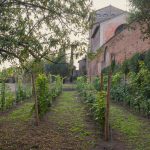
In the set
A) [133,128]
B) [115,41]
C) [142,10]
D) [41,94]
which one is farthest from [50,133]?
[115,41]

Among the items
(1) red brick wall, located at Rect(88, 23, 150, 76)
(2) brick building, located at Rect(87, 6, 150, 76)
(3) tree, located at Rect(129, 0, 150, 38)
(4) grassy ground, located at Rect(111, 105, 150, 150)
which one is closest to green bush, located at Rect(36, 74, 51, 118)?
(2) brick building, located at Rect(87, 6, 150, 76)

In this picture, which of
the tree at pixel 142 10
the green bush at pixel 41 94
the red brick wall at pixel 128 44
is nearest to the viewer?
the green bush at pixel 41 94

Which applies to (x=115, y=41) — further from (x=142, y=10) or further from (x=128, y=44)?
(x=142, y=10)

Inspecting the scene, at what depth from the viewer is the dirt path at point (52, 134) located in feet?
27.9

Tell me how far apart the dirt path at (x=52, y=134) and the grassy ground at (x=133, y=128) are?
0.43 metres

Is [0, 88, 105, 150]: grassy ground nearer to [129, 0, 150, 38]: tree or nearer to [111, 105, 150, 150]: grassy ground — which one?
[111, 105, 150, 150]: grassy ground

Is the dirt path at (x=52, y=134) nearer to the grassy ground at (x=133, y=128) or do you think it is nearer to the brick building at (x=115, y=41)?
the grassy ground at (x=133, y=128)

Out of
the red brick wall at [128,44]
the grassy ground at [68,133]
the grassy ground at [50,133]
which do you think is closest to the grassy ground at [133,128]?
the grassy ground at [68,133]

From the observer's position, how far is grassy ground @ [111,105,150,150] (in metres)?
8.88

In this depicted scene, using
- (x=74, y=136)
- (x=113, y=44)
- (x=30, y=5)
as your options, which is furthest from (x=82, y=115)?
(x=113, y=44)

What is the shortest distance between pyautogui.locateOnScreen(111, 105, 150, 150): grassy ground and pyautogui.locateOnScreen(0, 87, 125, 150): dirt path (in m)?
0.43

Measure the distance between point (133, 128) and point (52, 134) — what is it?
266cm

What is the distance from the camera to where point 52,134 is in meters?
9.84

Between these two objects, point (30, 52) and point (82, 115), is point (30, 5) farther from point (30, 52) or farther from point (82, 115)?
point (82, 115)
